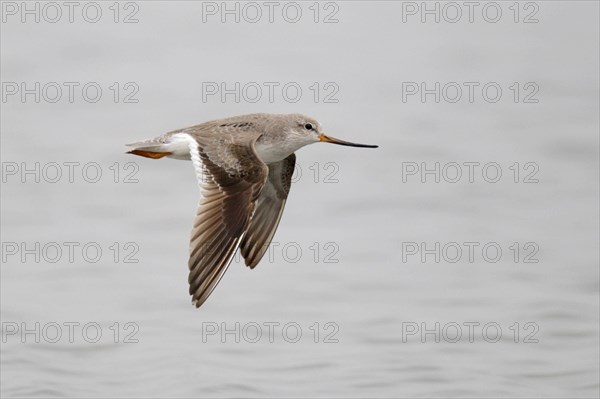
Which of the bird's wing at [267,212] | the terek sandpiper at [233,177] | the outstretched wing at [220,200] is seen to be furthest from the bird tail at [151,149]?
the bird's wing at [267,212]

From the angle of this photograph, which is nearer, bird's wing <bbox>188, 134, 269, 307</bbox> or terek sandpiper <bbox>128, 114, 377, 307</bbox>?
bird's wing <bbox>188, 134, 269, 307</bbox>

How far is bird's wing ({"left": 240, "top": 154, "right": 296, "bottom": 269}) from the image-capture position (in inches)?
454

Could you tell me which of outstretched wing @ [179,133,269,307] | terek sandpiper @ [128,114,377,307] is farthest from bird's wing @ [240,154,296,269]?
outstretched wing @ [179,133,269,307]

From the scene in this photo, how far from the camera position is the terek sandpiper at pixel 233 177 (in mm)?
10219

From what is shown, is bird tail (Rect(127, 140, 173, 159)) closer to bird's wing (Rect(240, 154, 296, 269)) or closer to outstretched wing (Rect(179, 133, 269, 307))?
outstretched wing (Rect(179, 133, 269, 307))

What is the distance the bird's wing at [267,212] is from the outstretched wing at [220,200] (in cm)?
77

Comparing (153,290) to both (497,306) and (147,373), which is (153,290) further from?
(497,306)

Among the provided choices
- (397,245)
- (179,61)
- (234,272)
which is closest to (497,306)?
(397,245)

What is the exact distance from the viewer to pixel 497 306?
581 inches

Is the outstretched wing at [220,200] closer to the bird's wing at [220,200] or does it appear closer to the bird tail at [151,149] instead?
the bird's wing at [220,200]

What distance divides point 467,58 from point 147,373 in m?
9.57

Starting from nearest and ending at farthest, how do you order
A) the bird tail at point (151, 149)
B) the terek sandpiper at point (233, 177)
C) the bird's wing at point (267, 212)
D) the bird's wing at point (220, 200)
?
the bird's wing at point (220, 200) < the terek sandpiper at point (233, 177) < the bird tail at point (151, 149) < the bird's wing at point (267, 212)

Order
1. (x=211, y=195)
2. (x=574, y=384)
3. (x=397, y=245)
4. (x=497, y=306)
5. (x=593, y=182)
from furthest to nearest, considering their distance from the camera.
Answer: (x=593, y=182)
(x=397, y=245)
(x=497, y=306)
(x=574, y=384)
(x=211, y=195)

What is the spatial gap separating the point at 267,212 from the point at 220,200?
1224 mm
